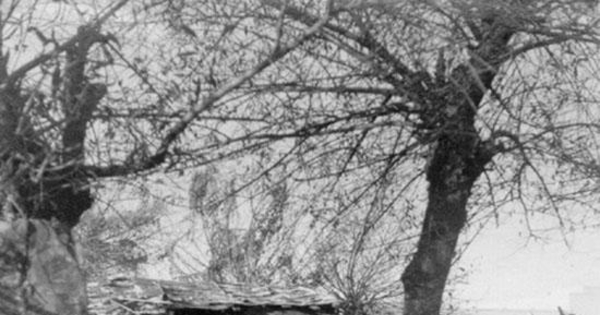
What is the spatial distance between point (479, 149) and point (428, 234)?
1393 mm

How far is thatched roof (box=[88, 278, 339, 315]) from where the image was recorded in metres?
16.7

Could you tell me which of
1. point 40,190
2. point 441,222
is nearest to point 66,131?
point 40,190

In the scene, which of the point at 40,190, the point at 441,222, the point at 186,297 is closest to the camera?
the point at 40,190

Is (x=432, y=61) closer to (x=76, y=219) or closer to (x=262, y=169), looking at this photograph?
(x=262, y=169)

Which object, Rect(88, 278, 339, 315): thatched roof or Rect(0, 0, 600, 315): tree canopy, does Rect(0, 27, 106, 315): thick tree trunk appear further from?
Rect(88, 278, 339, 315): thatched roof

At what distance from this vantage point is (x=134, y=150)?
30.2ft

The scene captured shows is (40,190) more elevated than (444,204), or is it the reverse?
(444,204)

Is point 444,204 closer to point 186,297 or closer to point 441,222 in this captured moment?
point 441,222

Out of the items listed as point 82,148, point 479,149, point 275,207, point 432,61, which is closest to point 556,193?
point 479,149

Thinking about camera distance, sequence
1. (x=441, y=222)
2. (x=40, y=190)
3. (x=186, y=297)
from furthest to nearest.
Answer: (x=186, y=297), (x=441, y=222), (x=40, y=190)

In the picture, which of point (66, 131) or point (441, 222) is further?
point (441, 222)

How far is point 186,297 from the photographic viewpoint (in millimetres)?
16891

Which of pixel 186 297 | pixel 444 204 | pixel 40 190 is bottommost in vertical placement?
pixel 40 190

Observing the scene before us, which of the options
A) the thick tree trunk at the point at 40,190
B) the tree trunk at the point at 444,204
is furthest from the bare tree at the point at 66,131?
the tree trunk at the point at 444,204
